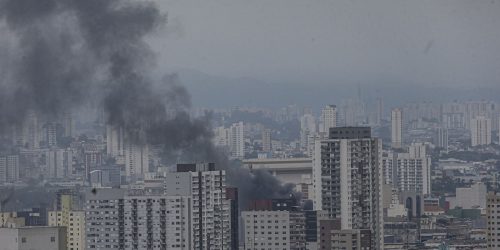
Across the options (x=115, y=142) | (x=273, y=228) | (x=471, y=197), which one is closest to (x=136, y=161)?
(x=115, y=142)

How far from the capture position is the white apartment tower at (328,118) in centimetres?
2559

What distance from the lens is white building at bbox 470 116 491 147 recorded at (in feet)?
84.9

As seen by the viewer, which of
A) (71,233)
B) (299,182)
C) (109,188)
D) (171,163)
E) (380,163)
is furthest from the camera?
(299,182)

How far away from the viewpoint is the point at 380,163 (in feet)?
81.1

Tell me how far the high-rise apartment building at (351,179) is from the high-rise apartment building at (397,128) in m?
0.78

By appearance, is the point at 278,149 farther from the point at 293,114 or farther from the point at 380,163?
the point at 380,163

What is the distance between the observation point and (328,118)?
26.0 meters

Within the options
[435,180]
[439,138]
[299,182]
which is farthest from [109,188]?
[435,180]

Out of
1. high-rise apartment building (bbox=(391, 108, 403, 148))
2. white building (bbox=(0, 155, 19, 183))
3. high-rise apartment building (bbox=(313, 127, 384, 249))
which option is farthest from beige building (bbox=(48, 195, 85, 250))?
high-rise apartment building (bbox=(391, 108, 403, 148))

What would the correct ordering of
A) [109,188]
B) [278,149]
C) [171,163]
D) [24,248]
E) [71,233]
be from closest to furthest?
[24,248] < [71,233] < [109,188] < [171,163] < [278,149]

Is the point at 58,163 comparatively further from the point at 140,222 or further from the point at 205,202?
the point at 140,222

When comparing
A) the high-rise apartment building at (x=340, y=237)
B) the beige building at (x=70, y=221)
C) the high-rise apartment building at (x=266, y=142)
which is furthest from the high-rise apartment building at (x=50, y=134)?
the high-rise apartment building at (x=266, y=142)

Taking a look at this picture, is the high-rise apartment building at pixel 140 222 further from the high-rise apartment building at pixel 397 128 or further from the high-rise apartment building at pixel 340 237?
the high-rise apartment building at pixel 397 128

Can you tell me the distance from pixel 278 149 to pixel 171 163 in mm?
7059
